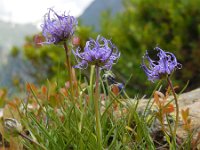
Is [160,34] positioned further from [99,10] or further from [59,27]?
[59,27]

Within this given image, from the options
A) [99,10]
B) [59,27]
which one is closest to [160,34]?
[99,10]

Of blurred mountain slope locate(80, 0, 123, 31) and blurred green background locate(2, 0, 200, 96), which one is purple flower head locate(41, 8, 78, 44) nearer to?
blurred green background locate(2, 0, 200, 96)

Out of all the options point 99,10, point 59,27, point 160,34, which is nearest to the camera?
point 59,27

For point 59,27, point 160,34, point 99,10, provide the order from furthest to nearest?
point 99,10 → point 160,34 → point 59,27

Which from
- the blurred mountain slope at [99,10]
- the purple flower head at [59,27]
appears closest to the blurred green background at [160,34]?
the blurred mountain slope at [99,10]

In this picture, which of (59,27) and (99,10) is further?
(99,10)

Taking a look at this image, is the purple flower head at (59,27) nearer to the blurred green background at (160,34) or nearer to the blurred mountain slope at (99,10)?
the blurred green background at (160,34)

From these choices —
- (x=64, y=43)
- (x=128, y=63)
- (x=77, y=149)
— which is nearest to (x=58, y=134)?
(x=77, y=149)

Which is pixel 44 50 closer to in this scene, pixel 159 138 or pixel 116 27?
pixel 116 27

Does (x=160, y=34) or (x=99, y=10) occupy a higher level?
(x=99, y=10)
